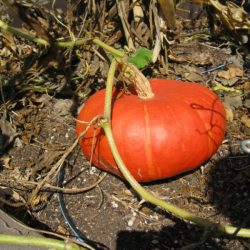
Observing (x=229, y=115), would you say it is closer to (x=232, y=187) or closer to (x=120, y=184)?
(x=232, y=187)

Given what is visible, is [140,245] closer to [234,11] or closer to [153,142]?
[153,142]

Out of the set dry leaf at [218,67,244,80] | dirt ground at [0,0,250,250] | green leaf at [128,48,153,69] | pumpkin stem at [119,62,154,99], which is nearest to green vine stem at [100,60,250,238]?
pumpkin stem at [119,62,154,99]

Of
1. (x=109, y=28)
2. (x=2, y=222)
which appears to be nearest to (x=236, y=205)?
(x=2, y=222)

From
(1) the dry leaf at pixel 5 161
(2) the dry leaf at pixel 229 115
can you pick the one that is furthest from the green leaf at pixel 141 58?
(1) the dry leaf at pixel 5 161

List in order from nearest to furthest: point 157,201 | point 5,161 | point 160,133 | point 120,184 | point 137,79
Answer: point 157,201 → point 160,133 → point 137,79 → point 120,184 → point 5,161

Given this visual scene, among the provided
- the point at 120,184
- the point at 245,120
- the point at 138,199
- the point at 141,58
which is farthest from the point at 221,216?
the point at 141,58

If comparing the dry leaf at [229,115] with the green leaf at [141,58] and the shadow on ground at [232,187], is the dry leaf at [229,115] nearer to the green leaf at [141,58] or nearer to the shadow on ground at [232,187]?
the shadow on ground at [232,187]
